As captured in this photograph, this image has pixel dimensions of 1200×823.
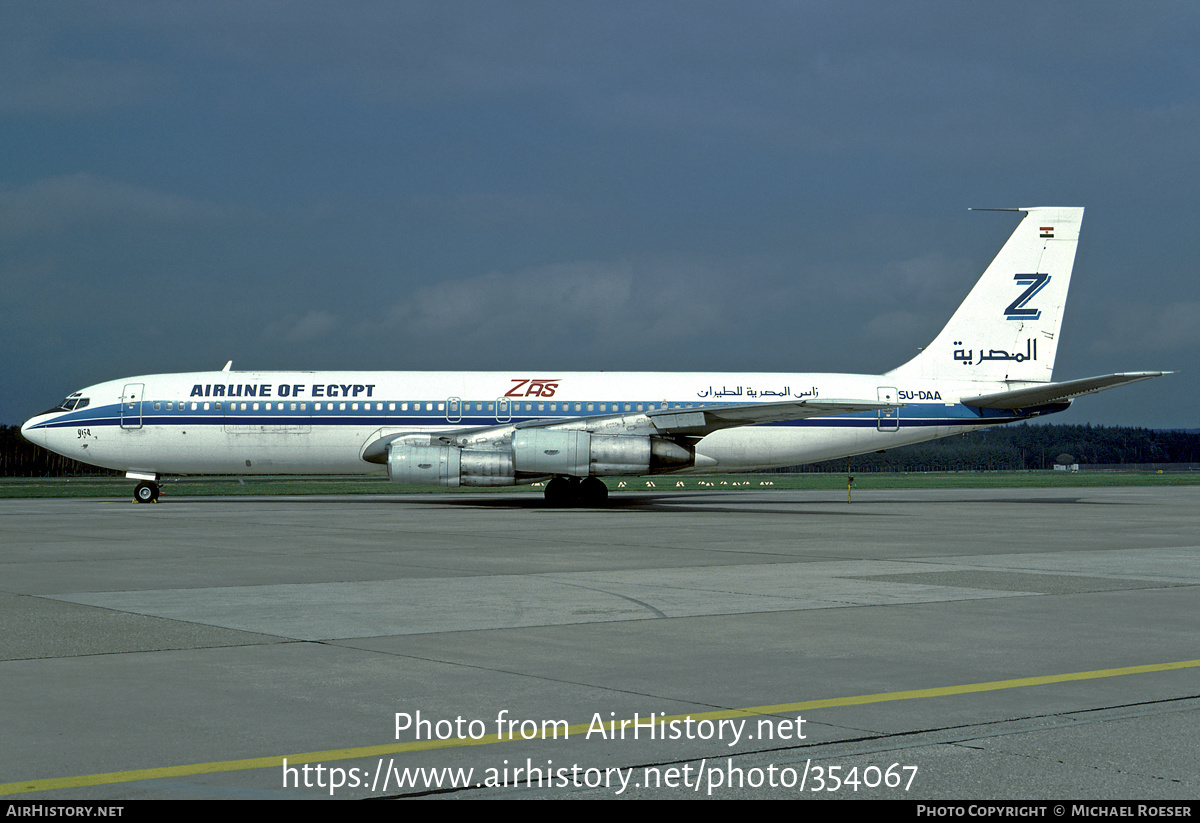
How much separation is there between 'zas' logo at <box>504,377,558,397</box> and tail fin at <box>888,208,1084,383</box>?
Result: 11.2 m

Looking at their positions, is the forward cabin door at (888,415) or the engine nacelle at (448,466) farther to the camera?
the forward cabin door at (888,415)

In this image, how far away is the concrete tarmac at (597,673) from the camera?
537 centimetres

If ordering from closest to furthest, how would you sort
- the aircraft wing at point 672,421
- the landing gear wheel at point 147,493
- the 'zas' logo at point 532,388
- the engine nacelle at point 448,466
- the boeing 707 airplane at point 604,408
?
1. the engine nacelle at point 448,466
2. the aircraft wing at point 672,421
3. the boeing 707 airplane at point 604,408
4. the 'zas' logo at point 532,388
5. the landing gear wheel at point 147,493

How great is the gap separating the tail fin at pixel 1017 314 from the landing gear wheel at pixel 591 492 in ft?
35.3

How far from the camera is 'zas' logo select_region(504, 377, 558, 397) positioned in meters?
34.0

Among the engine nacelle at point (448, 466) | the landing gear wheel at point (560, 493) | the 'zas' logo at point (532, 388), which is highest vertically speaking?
the 'zas' logo at point (532, 388)

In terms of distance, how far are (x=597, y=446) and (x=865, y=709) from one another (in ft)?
77.4

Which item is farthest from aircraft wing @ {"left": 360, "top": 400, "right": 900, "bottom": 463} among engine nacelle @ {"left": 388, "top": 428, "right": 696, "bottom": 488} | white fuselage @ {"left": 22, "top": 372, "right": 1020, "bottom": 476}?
engine nacelle @ {"left": 388, "top": 428, "right": 696, "bottom": 488}

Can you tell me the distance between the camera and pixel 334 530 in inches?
884

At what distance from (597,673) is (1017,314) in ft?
105

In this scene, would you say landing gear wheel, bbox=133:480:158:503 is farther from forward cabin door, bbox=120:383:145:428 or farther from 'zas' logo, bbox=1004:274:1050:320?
'zas' logo, bbox=1004:274:1050:320

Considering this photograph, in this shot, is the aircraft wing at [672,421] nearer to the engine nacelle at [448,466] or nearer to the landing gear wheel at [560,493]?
the engine nacelle at [448,466]

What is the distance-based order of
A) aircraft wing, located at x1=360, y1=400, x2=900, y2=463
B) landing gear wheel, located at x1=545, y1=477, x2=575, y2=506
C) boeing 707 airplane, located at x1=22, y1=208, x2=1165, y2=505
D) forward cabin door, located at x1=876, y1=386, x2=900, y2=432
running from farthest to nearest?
forward cabin door, located at x1=876, y1=386, x2=900, y2=432 → landing gear wheel, located at x1=545, y1=477, x2=575, y2=506 → boeing 707 airplane, located at x1=22, y1=208, x2=1165, y2=505 → aircraft wing, located at x1=360, y1=400, x2=900, y2=463

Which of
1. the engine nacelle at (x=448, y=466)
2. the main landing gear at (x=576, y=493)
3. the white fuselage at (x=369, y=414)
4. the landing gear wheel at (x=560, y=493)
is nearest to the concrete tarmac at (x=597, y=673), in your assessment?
the engine nacelle at (x=448, y=466)
